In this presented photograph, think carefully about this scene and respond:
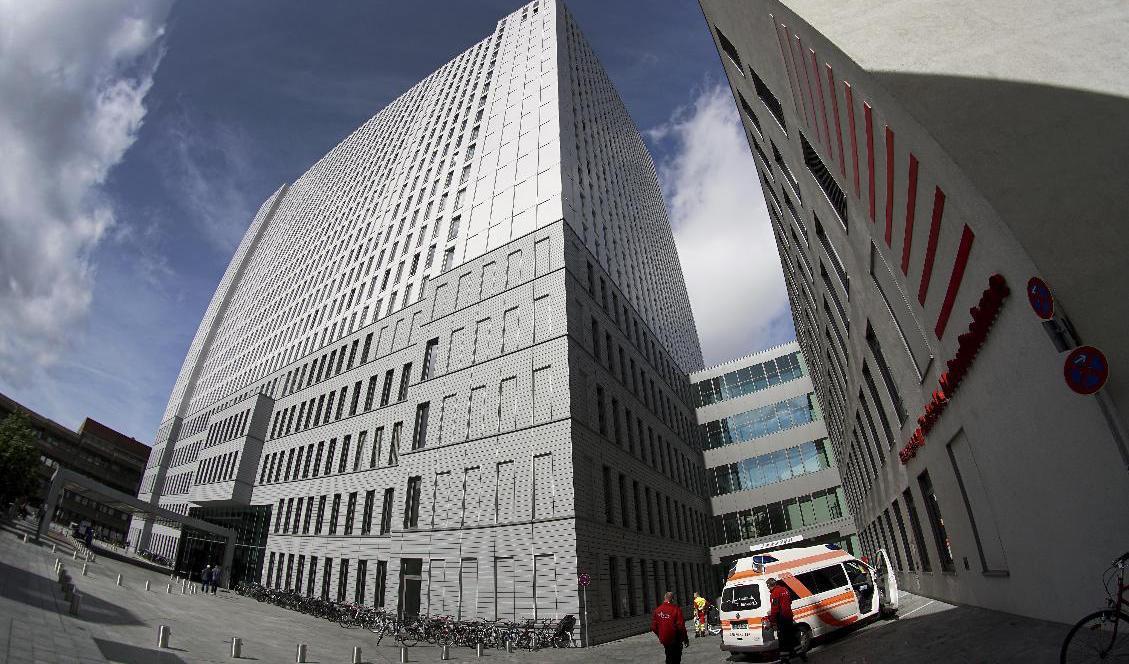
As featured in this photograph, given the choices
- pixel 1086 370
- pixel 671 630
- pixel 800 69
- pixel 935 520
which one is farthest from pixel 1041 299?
pixel 935 520

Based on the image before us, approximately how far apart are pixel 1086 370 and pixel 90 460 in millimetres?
146600

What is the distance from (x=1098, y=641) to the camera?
5090 millimetres

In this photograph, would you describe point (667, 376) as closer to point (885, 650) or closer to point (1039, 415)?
point (885, 650)

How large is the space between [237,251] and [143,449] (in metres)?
57.6

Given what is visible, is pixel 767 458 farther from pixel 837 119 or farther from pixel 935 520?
pixel 837 119

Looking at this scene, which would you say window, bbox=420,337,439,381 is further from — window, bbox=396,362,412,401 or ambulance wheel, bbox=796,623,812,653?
ambulance wheel, bbox=796,623,812,653

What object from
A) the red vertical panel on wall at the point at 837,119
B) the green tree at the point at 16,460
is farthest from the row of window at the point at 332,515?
the red vertical panel on wall at the point at 837,119

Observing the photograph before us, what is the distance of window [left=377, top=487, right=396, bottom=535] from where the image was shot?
31.0 metres

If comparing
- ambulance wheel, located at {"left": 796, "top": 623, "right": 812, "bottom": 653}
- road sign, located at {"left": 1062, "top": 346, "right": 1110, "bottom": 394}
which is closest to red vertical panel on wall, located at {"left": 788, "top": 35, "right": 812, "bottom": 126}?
road sign, located at {"left": 1062, "top": 346, "right": 1110, "bottom": 394}

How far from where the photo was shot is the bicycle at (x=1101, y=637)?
5035 mm

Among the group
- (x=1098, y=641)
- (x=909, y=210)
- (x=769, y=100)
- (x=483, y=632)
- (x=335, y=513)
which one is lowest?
(x=483, y=632)

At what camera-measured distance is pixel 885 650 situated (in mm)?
10062

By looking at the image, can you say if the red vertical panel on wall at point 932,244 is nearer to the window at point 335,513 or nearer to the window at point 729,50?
the window at point 729,50

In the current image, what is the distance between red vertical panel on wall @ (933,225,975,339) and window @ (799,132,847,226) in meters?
5.76
